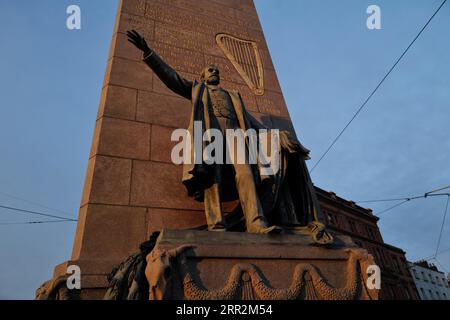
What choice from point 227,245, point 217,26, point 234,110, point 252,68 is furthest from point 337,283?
point 217,26

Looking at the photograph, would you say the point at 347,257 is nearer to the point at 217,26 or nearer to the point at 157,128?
the point at 157,128

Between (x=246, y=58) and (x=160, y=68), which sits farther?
(x=246, y=58)

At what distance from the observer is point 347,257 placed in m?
3.49

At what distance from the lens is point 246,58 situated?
7.77m

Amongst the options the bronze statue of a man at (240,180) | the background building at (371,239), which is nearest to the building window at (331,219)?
the background building at (371,239)

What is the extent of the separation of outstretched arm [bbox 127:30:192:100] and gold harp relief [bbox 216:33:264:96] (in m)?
2.72

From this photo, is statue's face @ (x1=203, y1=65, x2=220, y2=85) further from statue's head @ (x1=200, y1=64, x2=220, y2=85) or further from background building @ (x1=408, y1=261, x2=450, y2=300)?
background building @ (x1=408, y1=261, x2=450, y2=300)

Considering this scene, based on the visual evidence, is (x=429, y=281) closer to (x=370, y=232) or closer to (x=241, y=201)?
(x=370, y=232)

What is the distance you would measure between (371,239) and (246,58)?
38064 millimetres

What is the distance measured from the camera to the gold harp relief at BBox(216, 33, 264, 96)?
7.29m

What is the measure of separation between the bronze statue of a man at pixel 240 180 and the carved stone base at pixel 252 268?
0.32 metres

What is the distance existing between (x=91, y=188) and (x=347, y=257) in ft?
11.3

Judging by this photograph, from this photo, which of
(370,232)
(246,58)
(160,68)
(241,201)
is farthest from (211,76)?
(370,232)

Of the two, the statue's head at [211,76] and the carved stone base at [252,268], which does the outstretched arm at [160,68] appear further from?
the carved stone base at [252,268]
